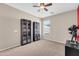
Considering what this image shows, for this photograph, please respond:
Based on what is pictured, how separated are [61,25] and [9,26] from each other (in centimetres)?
457

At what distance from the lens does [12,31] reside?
6125 millimetres

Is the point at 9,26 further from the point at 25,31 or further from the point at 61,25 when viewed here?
the point at 61,25

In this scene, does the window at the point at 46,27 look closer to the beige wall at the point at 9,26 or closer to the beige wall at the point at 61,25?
the beige wall at the point at 61,25

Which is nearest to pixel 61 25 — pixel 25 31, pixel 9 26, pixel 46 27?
pixel 46 27

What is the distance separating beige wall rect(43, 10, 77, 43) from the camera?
23.6 feet

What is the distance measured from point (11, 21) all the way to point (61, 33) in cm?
446

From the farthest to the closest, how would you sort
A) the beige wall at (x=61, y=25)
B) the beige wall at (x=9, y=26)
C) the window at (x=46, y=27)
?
the window at (x=46, y=27) < the beige wall at (x=61, y=25) < the beige wall at (x=9, y=26)

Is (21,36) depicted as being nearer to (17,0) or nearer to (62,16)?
(62,16)

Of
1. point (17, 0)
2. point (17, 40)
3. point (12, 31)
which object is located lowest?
point (17, 40)

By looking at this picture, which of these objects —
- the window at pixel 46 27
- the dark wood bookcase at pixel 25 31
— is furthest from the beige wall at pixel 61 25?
the dark wood bookcase at pixel 25 31

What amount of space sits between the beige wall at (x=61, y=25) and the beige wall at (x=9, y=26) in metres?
3.56

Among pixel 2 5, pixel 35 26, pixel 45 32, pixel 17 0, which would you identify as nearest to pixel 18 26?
pixel 2 5

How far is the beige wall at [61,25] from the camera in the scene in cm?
718

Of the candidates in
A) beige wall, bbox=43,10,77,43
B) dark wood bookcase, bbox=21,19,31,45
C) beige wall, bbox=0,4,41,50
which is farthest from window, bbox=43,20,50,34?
beige wall, bbox=0,4,41,50
